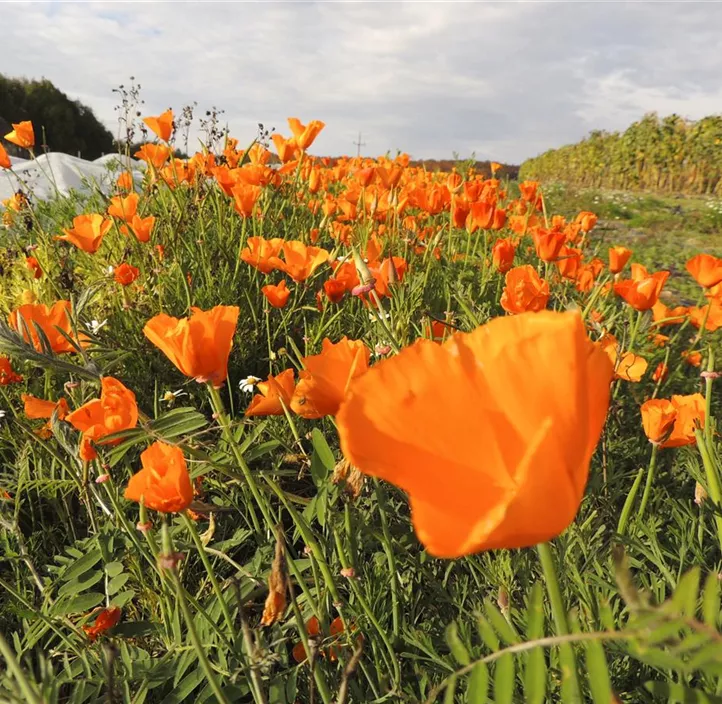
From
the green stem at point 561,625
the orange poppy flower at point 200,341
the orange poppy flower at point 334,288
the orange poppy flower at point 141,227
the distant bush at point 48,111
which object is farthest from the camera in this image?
the distant bush at point 48,111

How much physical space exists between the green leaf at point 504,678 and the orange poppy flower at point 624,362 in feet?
3.58

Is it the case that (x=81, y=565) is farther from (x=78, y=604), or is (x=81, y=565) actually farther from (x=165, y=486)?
(x=165, y=486)

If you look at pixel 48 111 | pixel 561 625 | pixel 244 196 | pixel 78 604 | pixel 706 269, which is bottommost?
pixel 78 604

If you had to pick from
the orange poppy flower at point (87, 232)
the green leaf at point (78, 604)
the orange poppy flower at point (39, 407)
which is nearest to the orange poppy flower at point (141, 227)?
the orange poppy flower at point (87, 232)

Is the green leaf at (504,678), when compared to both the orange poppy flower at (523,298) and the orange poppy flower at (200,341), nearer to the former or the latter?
the orange poppy flower at (200,341)

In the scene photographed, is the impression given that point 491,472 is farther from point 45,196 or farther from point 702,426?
point 45,196

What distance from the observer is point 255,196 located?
250 cm

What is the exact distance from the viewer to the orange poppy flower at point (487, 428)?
49cm

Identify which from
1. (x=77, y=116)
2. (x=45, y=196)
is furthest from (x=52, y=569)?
(x=77, y=116)

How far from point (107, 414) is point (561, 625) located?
33.0 inches

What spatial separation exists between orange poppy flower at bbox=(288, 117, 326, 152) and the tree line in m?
17.4

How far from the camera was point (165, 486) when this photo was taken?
0.88 metres

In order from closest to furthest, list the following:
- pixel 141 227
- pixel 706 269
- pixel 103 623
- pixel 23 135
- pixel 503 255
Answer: pixel 103 623, pixel 706 269, pixel 503 255, pixel 141 227, pixel 23 135

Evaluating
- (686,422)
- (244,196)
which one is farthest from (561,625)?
(244,196)
